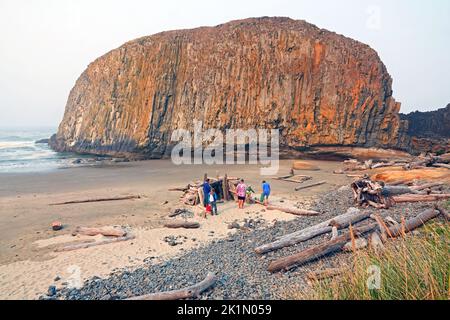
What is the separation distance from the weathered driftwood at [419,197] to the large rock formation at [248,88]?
21711mm

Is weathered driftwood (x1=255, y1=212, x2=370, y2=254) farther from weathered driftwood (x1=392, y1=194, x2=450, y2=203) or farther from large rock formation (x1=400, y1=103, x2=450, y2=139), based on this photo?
large rock formation (x1=400, y1=103, x2=450, y2=139)

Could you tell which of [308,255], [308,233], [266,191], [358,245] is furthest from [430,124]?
[308,255]

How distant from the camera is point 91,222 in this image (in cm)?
1235

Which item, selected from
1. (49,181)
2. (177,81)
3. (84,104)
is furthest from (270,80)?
(84,104)

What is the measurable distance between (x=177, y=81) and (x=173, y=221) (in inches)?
1236

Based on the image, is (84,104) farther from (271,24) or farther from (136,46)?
(271,24)

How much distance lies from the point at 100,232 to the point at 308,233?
7266 mm

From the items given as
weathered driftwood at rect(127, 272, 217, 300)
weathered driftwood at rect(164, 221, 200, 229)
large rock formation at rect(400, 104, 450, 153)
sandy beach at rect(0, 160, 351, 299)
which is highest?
large rock formation at rect(400, 104, 450, 153)

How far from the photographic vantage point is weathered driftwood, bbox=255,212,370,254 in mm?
8398

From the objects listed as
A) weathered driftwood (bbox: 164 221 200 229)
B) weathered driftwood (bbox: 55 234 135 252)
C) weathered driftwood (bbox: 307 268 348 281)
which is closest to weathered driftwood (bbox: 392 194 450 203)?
weathered driftwood (bbox: 307 268 348 281)

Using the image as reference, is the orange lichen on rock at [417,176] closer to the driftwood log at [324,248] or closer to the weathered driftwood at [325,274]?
the driftwood log at [324,248]

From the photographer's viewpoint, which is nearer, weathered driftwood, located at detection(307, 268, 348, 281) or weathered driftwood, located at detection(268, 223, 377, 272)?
weathered driftwood, located at detection(307, 268, 348, 281)

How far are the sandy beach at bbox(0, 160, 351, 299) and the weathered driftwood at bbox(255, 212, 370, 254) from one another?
7.96ft

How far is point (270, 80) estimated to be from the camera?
35656 millimetres
